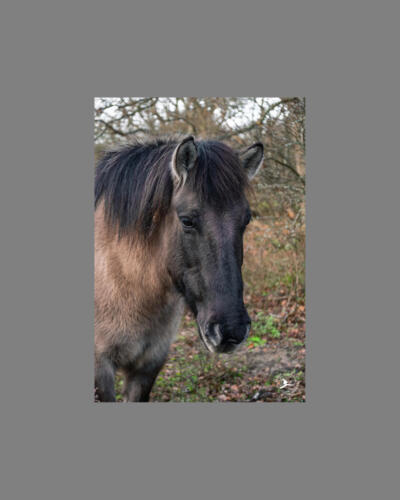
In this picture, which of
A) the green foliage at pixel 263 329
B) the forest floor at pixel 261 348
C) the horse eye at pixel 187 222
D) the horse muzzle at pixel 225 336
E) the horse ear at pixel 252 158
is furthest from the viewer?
the green foliage at pixel 263 329

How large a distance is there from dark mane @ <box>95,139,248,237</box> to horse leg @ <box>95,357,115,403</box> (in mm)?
1153

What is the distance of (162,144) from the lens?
4.28m

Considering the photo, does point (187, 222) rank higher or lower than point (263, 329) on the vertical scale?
higher

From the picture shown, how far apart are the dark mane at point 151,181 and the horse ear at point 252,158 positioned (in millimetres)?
208

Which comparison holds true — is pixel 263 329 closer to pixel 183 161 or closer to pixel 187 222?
pixel 187 222

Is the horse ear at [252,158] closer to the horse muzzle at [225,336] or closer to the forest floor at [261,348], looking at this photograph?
the horse muzzle at [225,336]

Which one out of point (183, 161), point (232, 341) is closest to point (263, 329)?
point (232, 341)

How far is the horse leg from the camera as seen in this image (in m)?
4.15

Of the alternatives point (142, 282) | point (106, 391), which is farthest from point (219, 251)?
point (106, 391)

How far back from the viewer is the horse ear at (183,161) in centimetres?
365

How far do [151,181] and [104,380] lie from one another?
5.81 ft

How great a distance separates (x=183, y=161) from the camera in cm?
370

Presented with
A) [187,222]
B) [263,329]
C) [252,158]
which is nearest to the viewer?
[187,222]

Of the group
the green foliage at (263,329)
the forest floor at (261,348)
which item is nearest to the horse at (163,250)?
the forest floor at (261,348)
